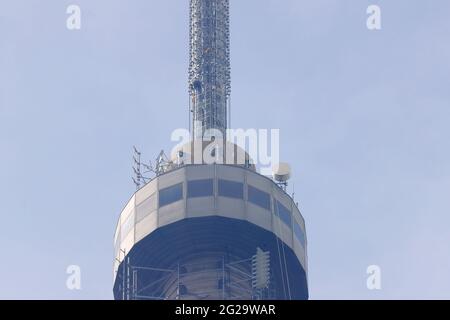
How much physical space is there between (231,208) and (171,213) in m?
5.33

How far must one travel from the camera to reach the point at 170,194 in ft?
451

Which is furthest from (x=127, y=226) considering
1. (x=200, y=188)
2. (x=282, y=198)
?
(x=282, y=198)

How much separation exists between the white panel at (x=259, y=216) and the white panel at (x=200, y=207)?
346 centimetres

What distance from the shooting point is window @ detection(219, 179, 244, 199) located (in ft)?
450

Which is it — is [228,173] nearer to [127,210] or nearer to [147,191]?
[147,191]

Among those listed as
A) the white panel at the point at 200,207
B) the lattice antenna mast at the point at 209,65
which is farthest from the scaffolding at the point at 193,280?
the lattice antenna mast at the point at 209,65

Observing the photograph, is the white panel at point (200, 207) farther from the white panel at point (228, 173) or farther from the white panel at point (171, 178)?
the white panel at point (228, 173)

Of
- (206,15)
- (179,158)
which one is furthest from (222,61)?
(179,158)

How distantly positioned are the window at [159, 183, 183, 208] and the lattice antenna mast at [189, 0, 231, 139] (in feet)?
27.9

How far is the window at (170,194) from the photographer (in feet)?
449

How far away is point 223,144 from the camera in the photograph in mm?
142125
